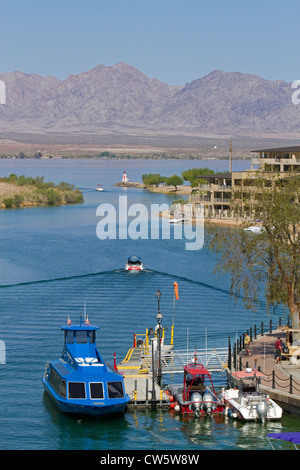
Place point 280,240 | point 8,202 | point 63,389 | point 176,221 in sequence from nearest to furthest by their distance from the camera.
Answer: point 63,389 → point 280,240 → point 176,221 → point 8,202

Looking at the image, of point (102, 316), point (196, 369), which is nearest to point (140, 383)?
point (196, 369)

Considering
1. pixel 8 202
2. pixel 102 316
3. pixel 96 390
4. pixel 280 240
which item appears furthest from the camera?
pixel 8 202

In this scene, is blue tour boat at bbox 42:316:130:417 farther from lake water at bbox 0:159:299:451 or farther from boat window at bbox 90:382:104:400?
lake water at bbox 0:159:299:451

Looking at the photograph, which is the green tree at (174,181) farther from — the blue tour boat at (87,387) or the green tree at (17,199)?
the blue tour boat at (87,387)

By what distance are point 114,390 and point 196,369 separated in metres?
3.51

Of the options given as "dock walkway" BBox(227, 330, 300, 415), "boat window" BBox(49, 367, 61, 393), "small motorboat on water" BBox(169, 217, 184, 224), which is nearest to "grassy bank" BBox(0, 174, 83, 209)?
"small motorboat on water" BBox(169, 217, 184, 224)

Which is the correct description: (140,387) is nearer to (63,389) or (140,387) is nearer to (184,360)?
(63,389)

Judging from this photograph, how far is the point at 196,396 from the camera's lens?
1329 inches

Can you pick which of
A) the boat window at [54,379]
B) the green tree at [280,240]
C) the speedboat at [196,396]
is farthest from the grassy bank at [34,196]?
the speedboat at [196,396]

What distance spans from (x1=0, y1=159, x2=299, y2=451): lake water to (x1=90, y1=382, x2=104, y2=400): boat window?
0.99 meters

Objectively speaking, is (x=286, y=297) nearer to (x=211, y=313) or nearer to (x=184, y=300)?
(x=211, y=313)

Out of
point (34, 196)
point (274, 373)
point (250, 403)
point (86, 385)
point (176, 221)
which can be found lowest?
point (250, 403)

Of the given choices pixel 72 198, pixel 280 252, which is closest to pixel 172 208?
pixel 72 198
